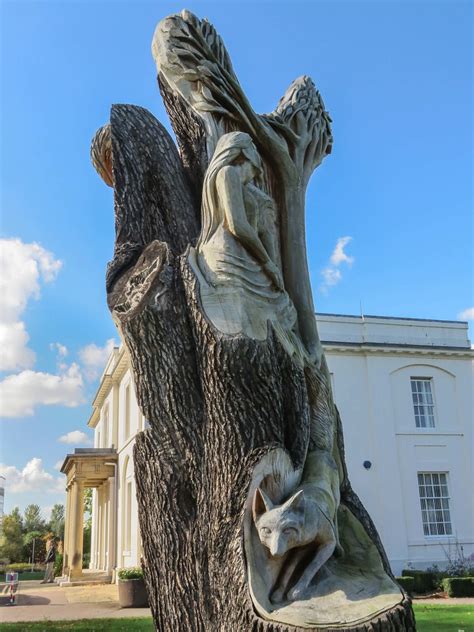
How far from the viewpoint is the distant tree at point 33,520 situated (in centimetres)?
7632

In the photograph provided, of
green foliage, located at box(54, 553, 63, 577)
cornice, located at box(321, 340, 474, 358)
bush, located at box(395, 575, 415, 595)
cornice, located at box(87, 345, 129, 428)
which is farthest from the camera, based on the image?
green foliage, located at box(54, 553, 63, 577)

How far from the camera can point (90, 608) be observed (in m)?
14.8

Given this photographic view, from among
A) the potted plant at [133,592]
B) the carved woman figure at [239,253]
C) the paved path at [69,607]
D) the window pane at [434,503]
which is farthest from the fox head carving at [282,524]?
the window pane at [434,503]

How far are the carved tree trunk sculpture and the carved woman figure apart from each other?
20mm

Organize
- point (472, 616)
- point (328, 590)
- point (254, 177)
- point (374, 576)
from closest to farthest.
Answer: point (328, 590) < point (374, 576) < point (254, 177) < point (472, 616)

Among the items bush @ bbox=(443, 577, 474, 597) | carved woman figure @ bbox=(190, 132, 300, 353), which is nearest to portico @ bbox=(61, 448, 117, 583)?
bush @ bbox=(443, 577, 474, 597)

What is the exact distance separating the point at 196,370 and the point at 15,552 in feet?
200

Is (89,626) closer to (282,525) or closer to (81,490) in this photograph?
(282,525)

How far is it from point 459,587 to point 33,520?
236 feet

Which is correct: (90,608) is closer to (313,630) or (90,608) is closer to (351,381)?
(351,381)

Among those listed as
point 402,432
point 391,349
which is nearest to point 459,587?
point 402,432

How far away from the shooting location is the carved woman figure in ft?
13.5

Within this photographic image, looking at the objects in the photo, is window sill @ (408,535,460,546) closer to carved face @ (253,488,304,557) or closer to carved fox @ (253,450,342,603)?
carved fox @ (253,450,342,603)

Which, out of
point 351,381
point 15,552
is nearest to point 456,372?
point 351,381
